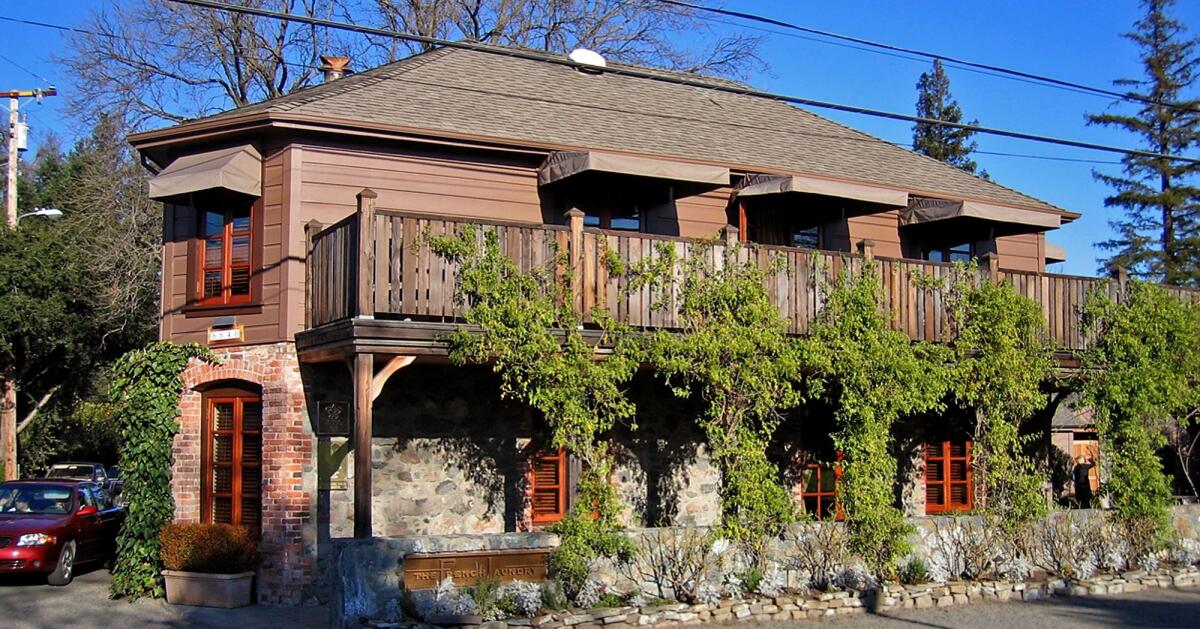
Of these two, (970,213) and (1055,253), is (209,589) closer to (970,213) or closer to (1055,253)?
(970,213)

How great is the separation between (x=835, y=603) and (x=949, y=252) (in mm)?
8466

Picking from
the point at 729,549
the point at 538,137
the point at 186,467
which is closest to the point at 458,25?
the point at 538,137

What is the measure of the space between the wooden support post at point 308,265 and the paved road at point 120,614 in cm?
353

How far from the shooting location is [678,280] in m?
14.6

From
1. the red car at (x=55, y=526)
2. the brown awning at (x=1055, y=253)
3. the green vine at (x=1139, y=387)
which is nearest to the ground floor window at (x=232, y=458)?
the red car at (x=55, y=526)

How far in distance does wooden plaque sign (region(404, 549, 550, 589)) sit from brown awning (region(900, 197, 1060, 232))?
9.15m

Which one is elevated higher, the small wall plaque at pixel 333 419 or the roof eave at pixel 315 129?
the roof eave at pixel 315 129

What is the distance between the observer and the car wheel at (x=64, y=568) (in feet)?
53.2

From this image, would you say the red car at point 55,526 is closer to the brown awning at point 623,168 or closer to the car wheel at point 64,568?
the car wheel at point 64,568

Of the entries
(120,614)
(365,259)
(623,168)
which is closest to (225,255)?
(365,259)

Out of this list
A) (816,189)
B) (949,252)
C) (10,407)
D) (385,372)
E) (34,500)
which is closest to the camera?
(385,372)

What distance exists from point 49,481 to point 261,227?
580cm

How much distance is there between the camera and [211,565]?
14438mm

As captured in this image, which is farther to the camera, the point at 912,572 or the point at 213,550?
the point at 912,572
